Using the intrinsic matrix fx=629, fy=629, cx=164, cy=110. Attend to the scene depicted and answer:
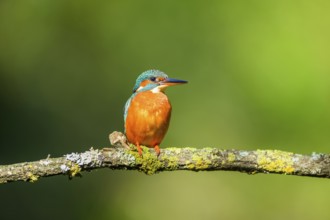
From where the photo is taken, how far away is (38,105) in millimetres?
8352

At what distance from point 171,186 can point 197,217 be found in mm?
606

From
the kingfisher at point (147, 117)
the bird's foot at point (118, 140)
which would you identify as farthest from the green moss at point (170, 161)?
the kingfisher at point (147, 117)

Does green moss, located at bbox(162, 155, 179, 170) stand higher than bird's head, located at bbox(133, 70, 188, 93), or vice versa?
bird's head, located at bbox(133, 70, 188, 93)

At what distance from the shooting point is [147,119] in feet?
17.1

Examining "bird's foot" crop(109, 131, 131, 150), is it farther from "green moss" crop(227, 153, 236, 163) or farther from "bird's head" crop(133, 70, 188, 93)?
"bird's head" crop(133, 70, 188, 93)

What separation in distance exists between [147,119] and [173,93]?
3.37m

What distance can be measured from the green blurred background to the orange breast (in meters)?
2.49

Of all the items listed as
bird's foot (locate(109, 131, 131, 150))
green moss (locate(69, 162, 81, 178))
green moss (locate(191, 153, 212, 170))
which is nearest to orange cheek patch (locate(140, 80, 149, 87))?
bird's foot (locate(109, 131, 131, 150))

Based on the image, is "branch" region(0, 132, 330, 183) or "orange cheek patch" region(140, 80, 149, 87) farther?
"orange cheek patch" region(140, 80, 149, 87)

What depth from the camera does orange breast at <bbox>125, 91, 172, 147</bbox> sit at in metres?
5.14

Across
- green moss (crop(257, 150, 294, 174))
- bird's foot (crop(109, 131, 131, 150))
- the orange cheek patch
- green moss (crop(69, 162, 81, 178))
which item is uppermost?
the orange cheek patch

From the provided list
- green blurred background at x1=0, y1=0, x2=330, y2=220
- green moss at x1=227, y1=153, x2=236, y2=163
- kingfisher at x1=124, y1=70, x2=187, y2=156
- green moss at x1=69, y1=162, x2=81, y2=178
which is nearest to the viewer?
green moss at x1=69, y1=162, x2=81, y2=178

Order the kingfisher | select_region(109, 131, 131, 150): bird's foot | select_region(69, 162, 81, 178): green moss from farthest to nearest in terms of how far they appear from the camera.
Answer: the kingfisher
select_region(109, 131, 131, 150): bird's foot
select_region(69, 162, 81, 178): green moss

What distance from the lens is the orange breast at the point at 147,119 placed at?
5.14 meters
